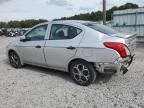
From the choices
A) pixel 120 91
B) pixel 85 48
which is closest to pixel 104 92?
pixel 120 91

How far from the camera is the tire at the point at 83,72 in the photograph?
4.26 metres

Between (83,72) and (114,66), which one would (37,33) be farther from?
(114,66)

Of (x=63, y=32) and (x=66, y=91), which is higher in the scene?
(x=63, y=32)

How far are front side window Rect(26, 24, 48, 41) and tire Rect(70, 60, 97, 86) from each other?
4.61 feet

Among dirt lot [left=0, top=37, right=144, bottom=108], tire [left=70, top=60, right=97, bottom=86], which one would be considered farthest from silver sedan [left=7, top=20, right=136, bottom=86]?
dirt lot [left=0, top=37, right=144, bottom=108]

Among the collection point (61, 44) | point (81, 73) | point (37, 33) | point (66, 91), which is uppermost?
point (37, 33)

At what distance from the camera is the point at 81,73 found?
4.42 metres

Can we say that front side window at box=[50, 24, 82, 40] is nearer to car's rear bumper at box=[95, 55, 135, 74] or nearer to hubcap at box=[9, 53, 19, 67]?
car's rear bumper at box=[95, 55, 135, 74]

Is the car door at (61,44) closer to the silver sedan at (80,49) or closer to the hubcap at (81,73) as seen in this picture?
the silver sedan at (80,49)

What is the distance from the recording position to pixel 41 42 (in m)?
5.20

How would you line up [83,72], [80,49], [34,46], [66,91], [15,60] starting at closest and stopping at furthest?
[66,91], [80,49], [83,72], [34,46], [15,60]

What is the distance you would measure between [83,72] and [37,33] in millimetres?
2025

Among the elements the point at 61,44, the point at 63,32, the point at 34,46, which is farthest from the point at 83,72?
the point at 34,46

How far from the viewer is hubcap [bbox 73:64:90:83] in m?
4.36
